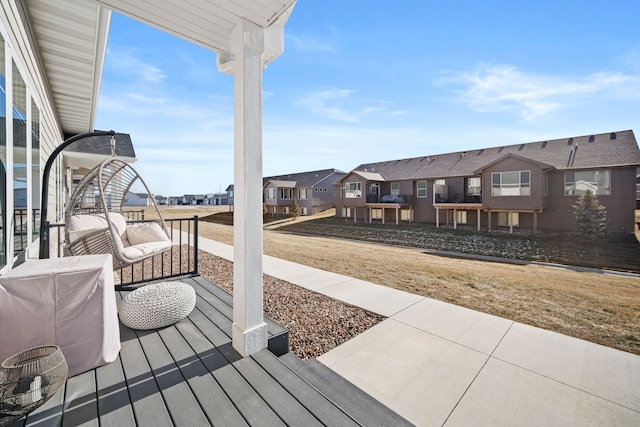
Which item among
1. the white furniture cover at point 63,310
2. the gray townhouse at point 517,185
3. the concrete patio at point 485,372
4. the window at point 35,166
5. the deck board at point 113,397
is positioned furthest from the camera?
the gray townhouse at point 517,185

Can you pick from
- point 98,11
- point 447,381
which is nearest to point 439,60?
point 98,11

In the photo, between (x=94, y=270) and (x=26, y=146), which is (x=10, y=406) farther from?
(x=26, y=146)

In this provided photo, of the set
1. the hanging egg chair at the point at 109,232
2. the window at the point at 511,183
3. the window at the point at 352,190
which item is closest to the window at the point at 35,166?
the hanging egg chair at the point at 109,232

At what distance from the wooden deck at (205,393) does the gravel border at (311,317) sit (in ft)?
1.69

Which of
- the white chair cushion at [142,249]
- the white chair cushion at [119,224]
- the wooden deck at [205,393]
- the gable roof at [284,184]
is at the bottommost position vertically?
the wooden deck at [205,393]

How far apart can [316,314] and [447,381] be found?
166 centimetres

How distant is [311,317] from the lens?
3352 mm

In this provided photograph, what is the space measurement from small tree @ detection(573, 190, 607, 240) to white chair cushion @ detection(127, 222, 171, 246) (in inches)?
638

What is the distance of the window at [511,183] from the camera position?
14102 mm

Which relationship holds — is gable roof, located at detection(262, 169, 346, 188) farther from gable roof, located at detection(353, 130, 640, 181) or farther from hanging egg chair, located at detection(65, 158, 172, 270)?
hanging egg chair, located at detection(65, 158, 172, 270)

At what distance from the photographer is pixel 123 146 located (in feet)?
30.3

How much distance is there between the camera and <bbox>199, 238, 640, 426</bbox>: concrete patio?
186 cm

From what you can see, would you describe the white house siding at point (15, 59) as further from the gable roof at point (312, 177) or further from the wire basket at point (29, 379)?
the gable roof at point (312, 177)

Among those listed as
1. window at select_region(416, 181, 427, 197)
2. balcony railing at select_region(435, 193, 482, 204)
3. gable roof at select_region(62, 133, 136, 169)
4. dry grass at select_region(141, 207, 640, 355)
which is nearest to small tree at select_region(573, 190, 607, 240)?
balcony railing at select_region(435, 193, 482, 204)
